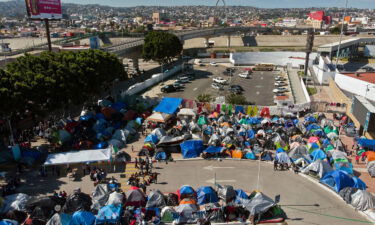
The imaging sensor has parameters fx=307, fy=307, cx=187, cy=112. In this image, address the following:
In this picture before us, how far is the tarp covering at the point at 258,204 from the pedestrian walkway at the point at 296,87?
93.4 feet

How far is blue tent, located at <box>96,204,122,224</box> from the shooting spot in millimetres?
17844

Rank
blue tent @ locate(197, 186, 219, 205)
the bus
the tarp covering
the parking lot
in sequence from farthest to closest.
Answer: the bus
the parking lot
blue tent @ locate(197, 186, 219, 205)
the tarp covering

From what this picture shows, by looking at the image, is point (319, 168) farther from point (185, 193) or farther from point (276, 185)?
point (185, 193)

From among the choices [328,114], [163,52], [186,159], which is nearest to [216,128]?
[186,159]

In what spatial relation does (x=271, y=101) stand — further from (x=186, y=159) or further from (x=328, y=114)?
(x=186, y=159)

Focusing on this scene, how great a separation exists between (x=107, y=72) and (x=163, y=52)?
26083 millimetres

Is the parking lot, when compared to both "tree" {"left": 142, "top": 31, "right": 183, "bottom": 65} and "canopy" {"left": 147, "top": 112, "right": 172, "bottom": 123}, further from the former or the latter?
"canopy" {"left": 147, "top": 112, "right": 172, "bottom": 123}

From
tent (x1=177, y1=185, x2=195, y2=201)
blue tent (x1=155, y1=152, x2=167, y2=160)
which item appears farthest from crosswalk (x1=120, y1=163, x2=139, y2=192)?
tent (x1=177, y1=185, x2=195, y2=201)

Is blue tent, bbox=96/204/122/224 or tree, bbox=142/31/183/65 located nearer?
blue tent, bbox=96/204/122/224

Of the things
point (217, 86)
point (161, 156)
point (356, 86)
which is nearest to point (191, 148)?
point (161, 156)

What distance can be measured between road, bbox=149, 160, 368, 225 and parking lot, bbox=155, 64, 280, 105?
21.2m

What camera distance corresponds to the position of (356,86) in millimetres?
49375

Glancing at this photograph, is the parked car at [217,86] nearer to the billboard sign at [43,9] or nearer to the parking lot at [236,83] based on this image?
the parking lot at [236,83]

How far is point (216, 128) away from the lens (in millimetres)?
32344
